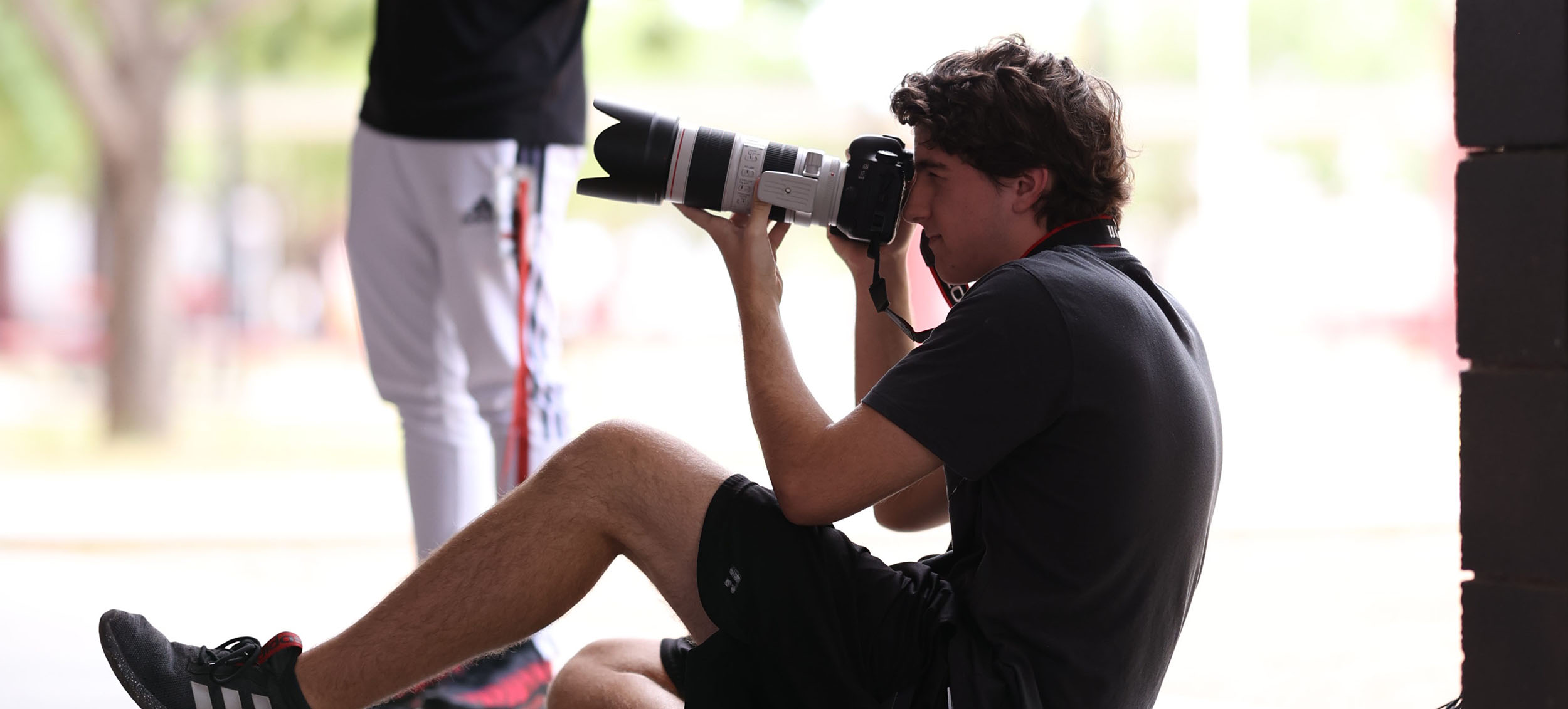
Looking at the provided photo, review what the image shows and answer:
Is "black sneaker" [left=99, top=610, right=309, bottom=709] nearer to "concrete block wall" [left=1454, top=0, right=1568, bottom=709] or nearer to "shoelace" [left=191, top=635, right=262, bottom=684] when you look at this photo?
"shoelace" [left=191, top=635, right=262, bottom=684]

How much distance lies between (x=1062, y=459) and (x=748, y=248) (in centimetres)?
51

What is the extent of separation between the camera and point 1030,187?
5.60 ft

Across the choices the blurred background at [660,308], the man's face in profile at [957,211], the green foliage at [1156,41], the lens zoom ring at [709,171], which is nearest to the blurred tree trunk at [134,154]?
the blurred background at [660,308]

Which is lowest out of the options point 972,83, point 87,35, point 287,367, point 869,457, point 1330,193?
point 287,367

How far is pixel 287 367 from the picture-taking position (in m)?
14.5

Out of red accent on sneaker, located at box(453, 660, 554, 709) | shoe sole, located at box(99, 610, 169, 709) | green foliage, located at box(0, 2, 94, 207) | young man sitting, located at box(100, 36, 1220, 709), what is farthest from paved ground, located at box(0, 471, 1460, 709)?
green foliage, located at box(0, 2, 94, 207)

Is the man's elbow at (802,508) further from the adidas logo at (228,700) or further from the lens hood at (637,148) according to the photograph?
the adidas logo at (228,700)

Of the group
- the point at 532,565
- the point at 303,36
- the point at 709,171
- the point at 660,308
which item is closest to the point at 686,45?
the point at 303,36

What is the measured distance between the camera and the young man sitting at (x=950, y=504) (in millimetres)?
1501

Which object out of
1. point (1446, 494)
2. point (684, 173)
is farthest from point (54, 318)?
point (684, 173)

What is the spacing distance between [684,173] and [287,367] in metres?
13.7

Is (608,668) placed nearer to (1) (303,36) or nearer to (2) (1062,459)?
(2) (1062,459)

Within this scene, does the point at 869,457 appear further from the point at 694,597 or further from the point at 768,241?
the point at 768,241

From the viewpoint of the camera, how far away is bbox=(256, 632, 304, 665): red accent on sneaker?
66.1 inches
